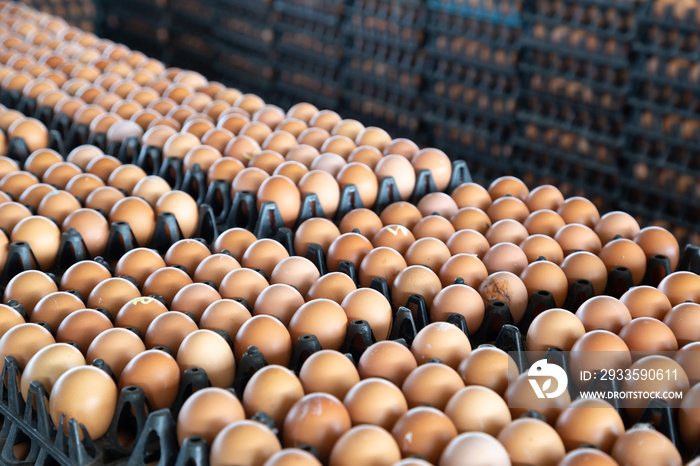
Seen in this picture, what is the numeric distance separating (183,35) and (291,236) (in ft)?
19.0

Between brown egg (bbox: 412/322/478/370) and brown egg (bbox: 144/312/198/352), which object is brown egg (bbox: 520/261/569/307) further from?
brown egg (bbox: 144/312/198/352)

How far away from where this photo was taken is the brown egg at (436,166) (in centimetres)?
276

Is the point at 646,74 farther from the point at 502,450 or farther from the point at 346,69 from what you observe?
the point at 502,450

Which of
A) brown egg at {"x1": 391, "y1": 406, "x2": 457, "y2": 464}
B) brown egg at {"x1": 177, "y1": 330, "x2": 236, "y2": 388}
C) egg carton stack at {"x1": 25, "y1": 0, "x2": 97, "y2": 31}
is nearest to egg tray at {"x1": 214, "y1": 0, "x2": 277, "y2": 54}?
egg carton stack at {"x1": 25, "y1": 0, "x2": 97, "y2": 31}

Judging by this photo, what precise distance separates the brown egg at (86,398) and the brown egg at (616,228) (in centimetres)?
163

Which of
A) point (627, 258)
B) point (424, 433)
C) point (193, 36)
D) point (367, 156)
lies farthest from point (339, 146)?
point (193, 36)

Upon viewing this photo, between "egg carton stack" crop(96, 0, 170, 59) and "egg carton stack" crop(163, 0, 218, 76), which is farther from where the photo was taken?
"egg carton stack" crop(96, 0, 170, 59)

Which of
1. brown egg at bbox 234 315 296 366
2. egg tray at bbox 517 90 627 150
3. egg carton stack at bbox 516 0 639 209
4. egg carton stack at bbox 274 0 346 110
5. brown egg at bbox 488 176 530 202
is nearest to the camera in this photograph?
brown egg at bbox 234 315 296 366

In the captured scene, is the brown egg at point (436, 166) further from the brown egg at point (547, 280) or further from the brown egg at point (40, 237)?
the brown egg at point (40, 237)

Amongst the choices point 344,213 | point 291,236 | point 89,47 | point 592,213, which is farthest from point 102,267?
point 89,47

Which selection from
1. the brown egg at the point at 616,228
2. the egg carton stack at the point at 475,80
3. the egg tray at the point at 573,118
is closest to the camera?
the brown egg at the point at 616,228

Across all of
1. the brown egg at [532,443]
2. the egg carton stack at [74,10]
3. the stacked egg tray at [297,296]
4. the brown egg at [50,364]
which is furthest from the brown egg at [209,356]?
the egg carton stack at [74,10]

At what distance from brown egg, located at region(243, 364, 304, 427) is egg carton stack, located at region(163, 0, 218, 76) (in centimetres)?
614

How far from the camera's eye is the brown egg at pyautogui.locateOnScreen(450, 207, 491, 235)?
2.39m
